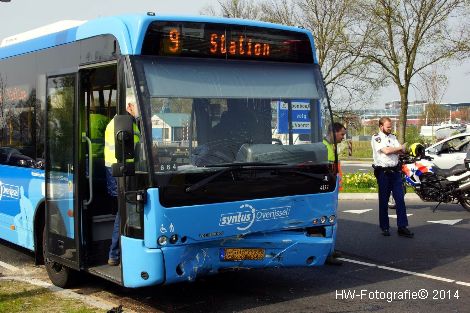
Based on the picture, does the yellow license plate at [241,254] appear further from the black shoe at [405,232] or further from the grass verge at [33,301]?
the black shoe at [405,232]

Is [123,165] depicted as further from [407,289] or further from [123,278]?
[407,289]

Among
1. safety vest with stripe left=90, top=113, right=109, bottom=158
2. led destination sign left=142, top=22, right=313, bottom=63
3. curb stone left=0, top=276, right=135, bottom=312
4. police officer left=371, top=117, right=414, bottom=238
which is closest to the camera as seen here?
led destination sign left=142, top=22, right=313, bottom=63

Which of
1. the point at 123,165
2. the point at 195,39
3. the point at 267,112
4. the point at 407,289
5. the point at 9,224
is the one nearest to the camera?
the point at 123,165

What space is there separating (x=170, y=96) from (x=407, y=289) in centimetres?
363

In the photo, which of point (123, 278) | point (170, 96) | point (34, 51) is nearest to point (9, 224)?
point (34, 51)

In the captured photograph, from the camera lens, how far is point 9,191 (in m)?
8.71

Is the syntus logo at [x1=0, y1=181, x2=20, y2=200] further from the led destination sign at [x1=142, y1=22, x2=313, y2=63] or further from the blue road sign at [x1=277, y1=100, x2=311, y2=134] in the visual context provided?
the blue road sign at [x1=277, y1=100, x2=311, y2=134]

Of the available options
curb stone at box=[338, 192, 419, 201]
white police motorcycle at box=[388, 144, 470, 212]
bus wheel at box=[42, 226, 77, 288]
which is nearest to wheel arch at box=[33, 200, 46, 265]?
bus wheel at box=[42, 226, 77, 288]

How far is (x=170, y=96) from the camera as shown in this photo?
5.97 m

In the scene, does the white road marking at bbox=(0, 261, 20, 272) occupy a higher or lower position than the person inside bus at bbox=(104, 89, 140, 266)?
lower

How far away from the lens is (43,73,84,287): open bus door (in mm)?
6793

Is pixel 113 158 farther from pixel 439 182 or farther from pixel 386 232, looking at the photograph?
pixel 439 182

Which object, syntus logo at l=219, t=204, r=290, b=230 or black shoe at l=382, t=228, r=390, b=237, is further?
black shoe at l=382, t=228, r=390, b=237

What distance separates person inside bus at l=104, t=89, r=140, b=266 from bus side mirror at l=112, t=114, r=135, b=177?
0.12m
